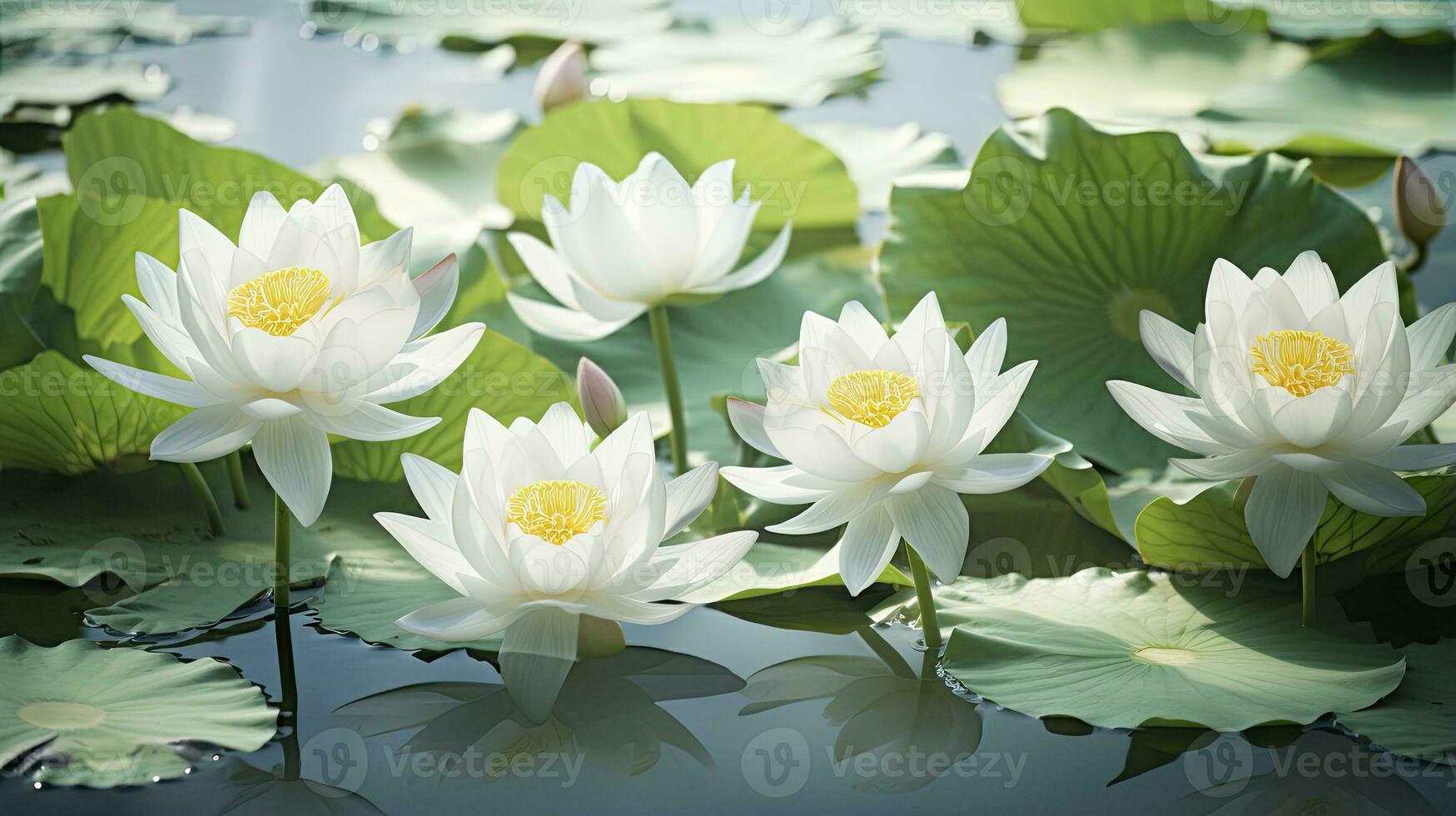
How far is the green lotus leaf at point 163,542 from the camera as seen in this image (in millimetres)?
769

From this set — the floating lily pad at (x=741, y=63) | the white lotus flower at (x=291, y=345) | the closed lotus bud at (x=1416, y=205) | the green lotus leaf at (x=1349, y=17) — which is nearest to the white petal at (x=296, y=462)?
the white lotus flower at (x=291, y=345)

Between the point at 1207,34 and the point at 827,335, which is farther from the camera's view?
the point at 1207,34

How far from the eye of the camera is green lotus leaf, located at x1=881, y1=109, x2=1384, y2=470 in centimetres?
96

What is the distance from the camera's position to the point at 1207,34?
177cm

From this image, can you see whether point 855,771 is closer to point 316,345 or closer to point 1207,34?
point 316,345

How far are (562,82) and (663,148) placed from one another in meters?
0.22

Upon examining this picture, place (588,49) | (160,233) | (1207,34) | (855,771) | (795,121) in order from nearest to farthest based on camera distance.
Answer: (855,771)
(160,233)
(795,121)
(1207,34)
(588,49)

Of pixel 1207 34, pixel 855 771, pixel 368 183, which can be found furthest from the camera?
pixel 1207 34

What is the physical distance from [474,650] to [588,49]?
1473 mm

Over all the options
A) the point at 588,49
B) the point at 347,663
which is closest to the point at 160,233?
the point at 347,663

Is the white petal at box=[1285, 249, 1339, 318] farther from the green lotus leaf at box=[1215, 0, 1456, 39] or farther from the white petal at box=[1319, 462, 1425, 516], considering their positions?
the green lotus leaf at box=[1215, 0, 1456, 39]

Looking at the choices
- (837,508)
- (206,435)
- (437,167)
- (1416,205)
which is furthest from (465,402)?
(1416,205)

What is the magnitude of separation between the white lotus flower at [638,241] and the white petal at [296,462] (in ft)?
0.89

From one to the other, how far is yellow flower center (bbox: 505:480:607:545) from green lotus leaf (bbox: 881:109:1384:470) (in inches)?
15.0
